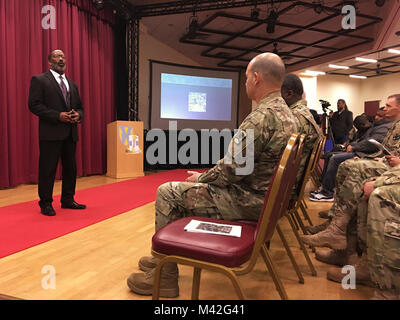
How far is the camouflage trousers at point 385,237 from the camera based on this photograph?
1.33 meters

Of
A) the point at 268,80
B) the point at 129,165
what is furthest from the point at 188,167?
the point at 268,80

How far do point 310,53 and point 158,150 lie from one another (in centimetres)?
503

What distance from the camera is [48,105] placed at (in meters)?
3.06

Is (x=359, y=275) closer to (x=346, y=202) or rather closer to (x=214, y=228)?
(x=346, y=202)

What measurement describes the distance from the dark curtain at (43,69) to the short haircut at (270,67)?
3982 mm

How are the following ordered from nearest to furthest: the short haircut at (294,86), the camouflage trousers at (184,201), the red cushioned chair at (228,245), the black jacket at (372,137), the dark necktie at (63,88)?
1. the red cushioned chair at (228,245)
2. the camouflage trousers at (184,201)
3. the short haircut at (294,86)
4. the dark necktie at (63,88)
5. the black jacket at (372,137)

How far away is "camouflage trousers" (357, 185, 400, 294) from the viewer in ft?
4.35

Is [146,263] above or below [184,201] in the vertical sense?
below

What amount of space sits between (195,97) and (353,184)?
247 inches

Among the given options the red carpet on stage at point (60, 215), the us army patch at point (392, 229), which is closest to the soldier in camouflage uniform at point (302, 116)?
the us army patch at point (392, 229)

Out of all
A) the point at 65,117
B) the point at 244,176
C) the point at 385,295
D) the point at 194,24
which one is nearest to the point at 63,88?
the point at 65,117

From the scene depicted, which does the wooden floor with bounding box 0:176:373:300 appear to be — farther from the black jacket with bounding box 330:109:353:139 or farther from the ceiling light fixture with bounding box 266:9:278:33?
the ceiling light fixture with bounding box 266:9:278:33

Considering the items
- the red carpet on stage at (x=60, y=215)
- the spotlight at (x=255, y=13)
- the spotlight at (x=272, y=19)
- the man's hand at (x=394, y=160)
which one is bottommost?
the red carpet on stage at (x=60, y=215)

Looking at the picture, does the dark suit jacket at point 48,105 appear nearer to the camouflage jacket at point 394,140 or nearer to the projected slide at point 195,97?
the camouflage jacket at point 394,140
